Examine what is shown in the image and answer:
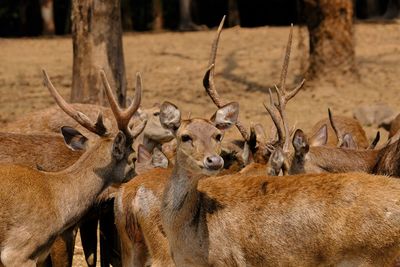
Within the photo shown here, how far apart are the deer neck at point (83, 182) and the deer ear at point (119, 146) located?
6 cm

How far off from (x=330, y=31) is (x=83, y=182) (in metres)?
9.24

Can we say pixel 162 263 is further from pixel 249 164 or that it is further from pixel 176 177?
pixel 249 164

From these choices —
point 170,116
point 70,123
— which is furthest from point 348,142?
point 170,116

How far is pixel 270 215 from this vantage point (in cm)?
748

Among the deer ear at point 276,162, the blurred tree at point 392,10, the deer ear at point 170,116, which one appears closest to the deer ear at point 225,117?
the deer ear at point 170,116

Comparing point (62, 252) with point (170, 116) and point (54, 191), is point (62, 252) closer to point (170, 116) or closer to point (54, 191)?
point (54, 191)

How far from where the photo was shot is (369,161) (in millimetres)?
10367

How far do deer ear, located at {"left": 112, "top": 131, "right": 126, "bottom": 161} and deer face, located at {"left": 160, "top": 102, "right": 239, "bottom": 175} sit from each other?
771 mm

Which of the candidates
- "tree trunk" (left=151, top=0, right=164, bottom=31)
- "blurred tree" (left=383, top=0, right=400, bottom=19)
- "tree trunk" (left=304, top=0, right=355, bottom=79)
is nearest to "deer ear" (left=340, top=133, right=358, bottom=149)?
"tree trunk" (left=304, top=0, right=355, bottom=79)

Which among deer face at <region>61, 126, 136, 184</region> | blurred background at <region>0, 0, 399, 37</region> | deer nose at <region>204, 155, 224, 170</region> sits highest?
deer nose at <region>204, 155, 224, 170</region>

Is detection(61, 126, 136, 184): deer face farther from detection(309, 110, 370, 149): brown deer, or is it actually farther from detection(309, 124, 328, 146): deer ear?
detection(309, 110, 370, 149): brown deer

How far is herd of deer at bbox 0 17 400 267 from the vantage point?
7.14 metres

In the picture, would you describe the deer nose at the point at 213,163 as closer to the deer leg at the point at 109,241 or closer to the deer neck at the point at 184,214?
the deer neck at the point at 184,214

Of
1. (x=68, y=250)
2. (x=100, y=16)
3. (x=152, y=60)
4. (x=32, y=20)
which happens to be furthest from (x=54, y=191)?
(x=32, y=20)
